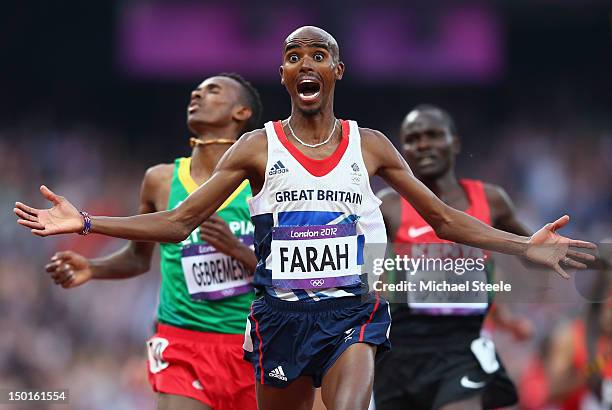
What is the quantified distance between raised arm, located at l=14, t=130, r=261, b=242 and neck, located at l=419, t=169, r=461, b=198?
2408 millimetres

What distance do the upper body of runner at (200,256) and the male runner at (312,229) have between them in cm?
101

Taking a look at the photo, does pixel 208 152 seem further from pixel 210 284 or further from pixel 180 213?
pixel 180 213

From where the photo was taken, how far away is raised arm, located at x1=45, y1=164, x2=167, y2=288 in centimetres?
665

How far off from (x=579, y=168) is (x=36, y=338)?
26.9 feet

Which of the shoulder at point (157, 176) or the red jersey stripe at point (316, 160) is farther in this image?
the shoulder at point (157, 176)

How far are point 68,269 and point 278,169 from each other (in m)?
2.02

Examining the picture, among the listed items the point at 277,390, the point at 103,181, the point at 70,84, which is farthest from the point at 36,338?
the point at 277,390

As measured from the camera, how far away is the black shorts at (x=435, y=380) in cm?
704

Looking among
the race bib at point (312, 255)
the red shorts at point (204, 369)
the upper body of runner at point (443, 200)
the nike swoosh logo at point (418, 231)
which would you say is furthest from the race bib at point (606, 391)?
the race bib at point (312, 255)

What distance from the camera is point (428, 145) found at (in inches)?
297

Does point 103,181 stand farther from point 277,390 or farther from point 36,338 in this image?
point 277,390

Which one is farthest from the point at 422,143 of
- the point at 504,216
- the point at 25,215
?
the point at 25,215

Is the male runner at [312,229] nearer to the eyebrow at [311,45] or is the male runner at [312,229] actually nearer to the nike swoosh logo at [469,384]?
the eyebrow at [311,45]

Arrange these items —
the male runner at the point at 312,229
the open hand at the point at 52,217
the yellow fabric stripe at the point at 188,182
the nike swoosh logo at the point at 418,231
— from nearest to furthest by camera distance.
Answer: the open hand at the point at 52,217
the male runner at the point at 312,229
the yellow fabric stripe at the point at 188,182
the nike swoosh logo at the point at 418,231
